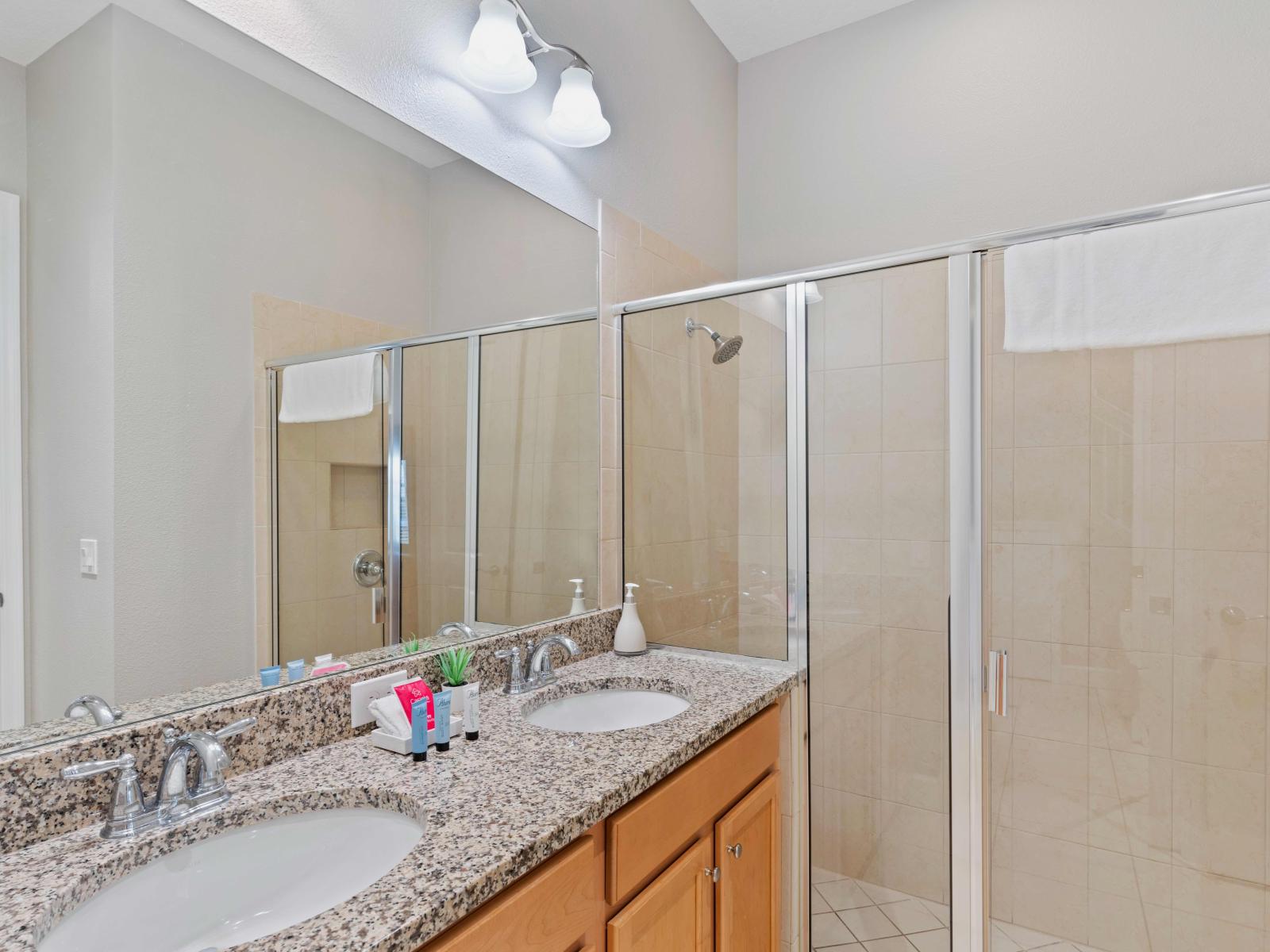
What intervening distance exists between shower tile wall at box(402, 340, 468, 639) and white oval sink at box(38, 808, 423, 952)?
50cm

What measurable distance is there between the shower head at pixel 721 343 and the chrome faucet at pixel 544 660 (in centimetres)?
90

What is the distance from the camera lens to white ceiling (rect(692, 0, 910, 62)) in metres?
2.51

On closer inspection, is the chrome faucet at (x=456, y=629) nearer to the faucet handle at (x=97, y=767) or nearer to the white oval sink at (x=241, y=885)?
the white oval sink at (x=241, y=885)

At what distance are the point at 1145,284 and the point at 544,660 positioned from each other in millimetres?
1512

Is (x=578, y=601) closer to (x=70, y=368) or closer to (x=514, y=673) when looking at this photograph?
(x=514, y=673)

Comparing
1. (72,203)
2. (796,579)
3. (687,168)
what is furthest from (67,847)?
(687,168)

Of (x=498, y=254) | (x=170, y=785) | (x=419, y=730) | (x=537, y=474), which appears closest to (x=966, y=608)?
(x=537, y=474)

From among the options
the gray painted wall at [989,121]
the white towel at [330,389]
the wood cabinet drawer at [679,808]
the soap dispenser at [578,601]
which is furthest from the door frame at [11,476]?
the gray painted wall at [989,121]

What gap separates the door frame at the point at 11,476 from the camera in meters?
0.91

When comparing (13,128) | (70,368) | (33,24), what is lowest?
(70,368)

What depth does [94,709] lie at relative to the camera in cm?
98

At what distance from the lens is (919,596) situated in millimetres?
1690

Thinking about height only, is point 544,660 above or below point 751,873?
above

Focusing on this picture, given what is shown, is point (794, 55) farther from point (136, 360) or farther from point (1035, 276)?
point (136, 360)
